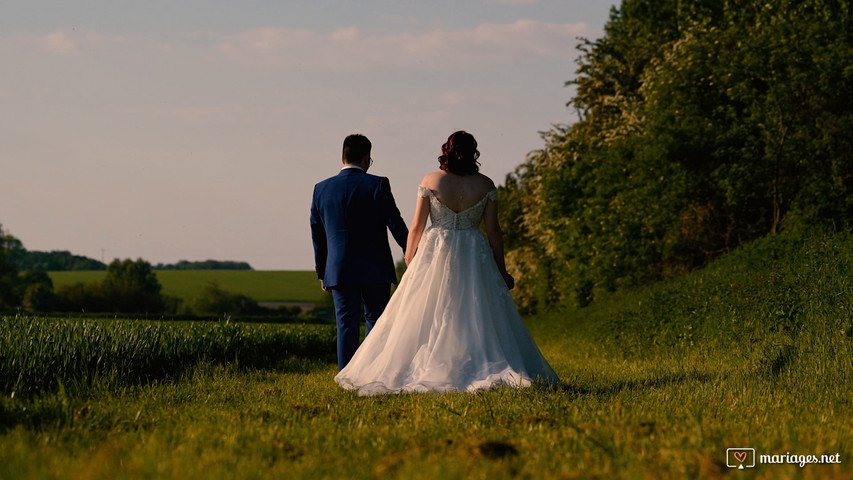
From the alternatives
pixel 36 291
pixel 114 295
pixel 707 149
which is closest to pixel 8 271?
pixel 36 291

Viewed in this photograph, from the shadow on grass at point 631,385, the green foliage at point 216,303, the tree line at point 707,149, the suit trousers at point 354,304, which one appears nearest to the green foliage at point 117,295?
the green foliage at point 216,303

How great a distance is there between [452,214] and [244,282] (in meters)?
97.2

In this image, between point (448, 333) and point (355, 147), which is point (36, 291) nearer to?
point (355, 147)

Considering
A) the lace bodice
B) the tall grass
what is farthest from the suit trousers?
the tall grass

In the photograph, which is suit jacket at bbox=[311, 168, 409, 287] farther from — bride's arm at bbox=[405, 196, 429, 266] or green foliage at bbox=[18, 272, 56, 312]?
green foliage at bbox=[18, 272, 56, 312]

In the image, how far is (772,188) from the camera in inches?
753

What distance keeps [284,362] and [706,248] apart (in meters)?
13.2

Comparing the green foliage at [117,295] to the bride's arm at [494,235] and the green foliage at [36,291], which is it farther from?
the bride's arm at [494,235]

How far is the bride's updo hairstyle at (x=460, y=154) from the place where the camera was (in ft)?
26.2

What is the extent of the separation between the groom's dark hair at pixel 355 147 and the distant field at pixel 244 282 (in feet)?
240

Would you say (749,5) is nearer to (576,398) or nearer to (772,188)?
(772,188)

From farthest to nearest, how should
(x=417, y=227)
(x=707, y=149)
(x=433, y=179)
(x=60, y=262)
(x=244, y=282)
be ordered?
(x=60, y=262) → (x=244, y=282) → (x=707, y=149) → (x=417, y=227) → (x=433, y=179)

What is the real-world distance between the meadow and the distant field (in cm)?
7169

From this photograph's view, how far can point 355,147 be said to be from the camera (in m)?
8.95
